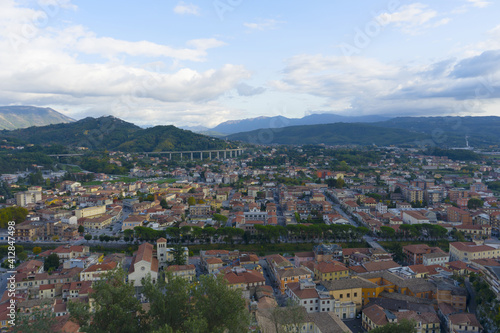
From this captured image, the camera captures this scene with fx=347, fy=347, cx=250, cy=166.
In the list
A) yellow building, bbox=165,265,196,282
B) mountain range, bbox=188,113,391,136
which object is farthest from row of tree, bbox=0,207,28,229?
mountain range, bbox=188,113,391,136

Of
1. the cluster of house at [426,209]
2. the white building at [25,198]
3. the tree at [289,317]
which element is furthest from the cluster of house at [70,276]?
the white building at [25,198]

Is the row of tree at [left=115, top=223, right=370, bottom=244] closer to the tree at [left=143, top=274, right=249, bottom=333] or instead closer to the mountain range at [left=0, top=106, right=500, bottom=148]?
the tree at [left=143, top=274, right=249, bottom=333]

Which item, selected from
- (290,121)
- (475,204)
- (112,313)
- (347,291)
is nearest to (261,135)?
(475,204)

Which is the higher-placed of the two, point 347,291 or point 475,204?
point 347,291

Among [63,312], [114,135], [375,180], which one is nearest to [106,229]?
[63,312]

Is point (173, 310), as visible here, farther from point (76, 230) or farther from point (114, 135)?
point (114, 135)

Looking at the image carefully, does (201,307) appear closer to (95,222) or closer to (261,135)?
(95,222)

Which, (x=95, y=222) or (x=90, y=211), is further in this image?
(x=90, y=211)
